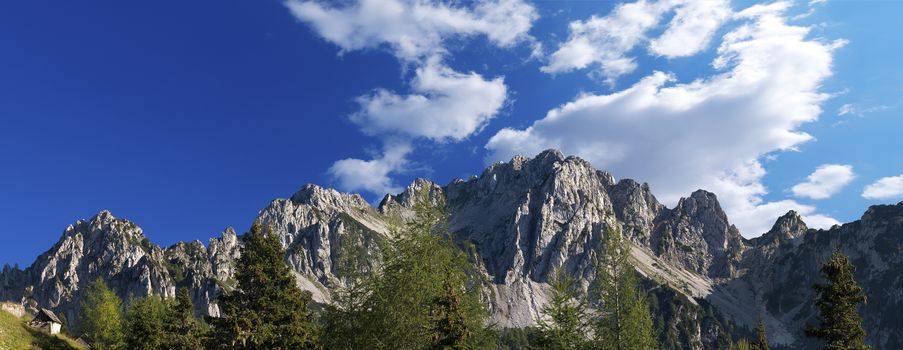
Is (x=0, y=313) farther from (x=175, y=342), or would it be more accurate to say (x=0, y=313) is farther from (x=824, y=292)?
(x=824, y=292)

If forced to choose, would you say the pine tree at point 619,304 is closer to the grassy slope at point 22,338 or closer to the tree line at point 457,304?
the tree line at point 457,304

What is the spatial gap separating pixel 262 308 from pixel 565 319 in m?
27.2

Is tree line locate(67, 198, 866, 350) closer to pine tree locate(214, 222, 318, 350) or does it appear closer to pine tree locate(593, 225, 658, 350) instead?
pine tree locate(593, 225, 658, 350)

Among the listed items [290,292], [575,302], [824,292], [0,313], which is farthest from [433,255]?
[0,313]

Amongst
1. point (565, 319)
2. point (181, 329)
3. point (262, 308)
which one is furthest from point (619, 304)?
point (181, 329)

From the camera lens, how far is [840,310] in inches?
1676

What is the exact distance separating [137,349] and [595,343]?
55.0 meters

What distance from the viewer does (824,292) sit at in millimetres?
43562

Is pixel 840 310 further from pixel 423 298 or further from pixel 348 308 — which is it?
pixel 348 308

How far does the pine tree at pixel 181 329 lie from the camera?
222ft

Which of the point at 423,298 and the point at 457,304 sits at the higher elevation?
the point at 423,298

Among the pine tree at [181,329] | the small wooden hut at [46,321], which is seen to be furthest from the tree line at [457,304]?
the small wooden hut at [46,321]

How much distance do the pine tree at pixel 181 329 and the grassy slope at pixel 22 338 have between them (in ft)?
31.6

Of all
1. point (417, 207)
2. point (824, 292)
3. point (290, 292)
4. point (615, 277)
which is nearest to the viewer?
point (615, 277)
